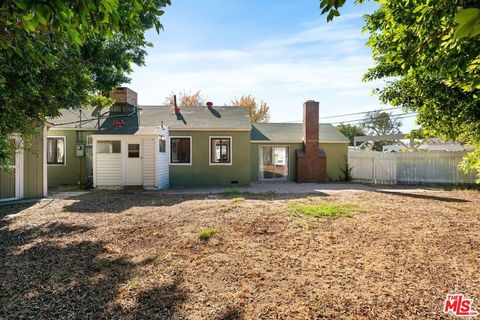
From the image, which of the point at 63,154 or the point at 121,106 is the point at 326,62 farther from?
the point at 63,154

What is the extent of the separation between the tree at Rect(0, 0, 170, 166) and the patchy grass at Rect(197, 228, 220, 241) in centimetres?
338

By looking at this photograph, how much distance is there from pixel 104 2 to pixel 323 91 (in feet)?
68.5

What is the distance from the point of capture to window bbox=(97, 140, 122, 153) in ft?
41.7

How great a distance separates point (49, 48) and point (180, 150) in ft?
32.5

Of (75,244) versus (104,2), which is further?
(75,244)

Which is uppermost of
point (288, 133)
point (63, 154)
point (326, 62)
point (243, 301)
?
point (326, 62)

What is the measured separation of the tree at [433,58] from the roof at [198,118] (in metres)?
7.98

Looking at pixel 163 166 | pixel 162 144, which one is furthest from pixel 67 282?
pixel 162 144

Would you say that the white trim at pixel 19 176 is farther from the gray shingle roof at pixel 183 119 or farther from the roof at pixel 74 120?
the roof at pixel 74 120

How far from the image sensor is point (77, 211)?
311 inches

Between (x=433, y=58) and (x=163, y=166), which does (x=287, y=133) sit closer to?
(x=163, y=166)

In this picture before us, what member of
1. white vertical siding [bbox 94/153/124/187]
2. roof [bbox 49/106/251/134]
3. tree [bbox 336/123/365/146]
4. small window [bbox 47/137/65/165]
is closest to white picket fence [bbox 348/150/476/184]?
roof [bbox 49/106/251/134]

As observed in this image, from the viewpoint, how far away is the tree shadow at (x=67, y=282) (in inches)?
114

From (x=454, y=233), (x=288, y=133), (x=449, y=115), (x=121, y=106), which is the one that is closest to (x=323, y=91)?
(x=288, y=133)
